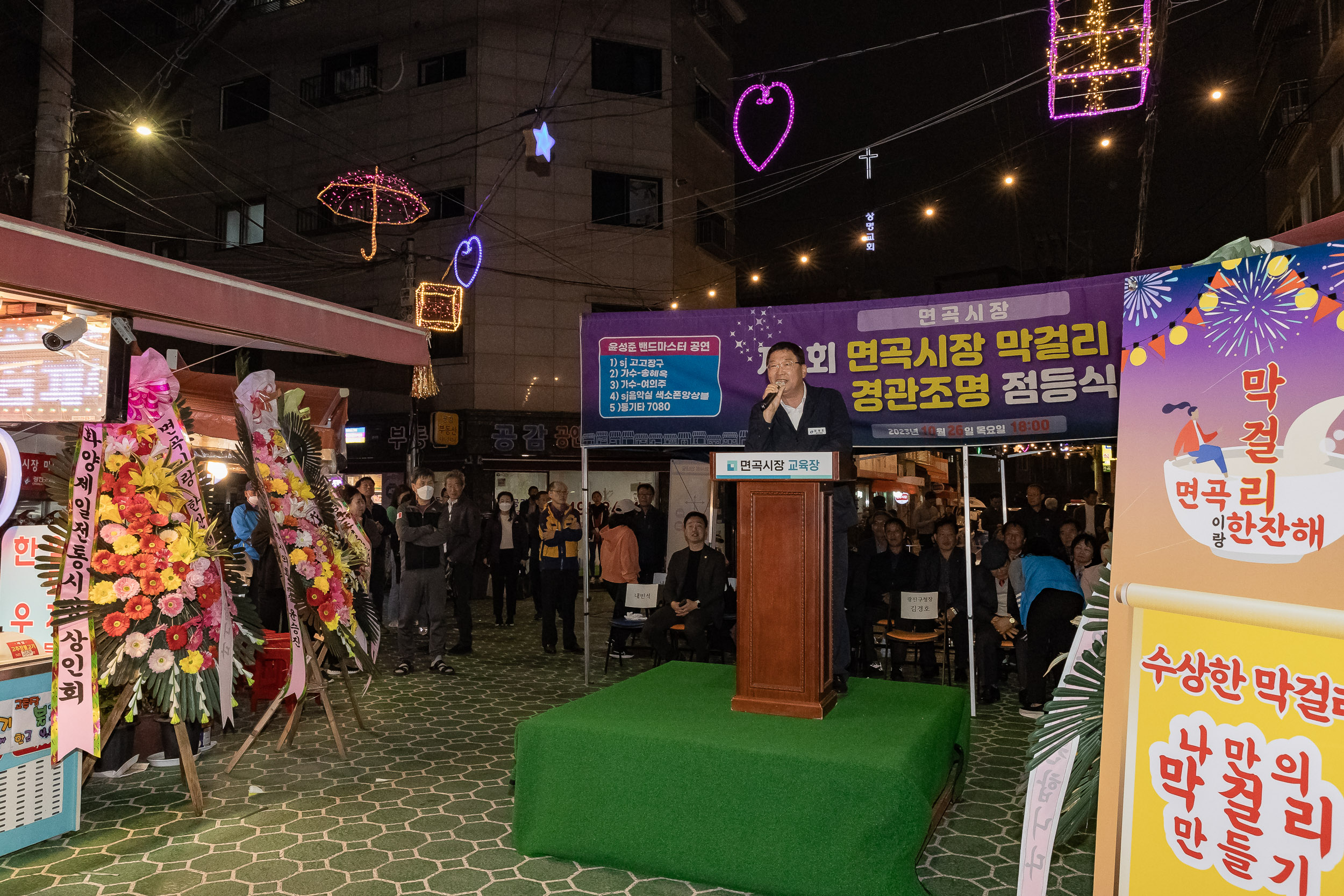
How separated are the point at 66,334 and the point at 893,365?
5.35 metres

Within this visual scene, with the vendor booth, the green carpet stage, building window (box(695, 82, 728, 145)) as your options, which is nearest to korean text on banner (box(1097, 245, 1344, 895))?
the green carpet stage

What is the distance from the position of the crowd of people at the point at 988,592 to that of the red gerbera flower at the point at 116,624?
520cm

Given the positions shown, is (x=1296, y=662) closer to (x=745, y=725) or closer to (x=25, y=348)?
(x=745, y=725)

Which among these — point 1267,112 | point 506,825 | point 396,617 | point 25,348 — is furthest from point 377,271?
point 1267,112

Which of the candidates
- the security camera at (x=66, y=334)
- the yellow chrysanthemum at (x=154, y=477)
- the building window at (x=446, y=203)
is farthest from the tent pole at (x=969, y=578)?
the building window at (x=446, y=203)

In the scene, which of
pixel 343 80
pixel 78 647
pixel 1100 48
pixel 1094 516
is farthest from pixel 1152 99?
pixel 343 80

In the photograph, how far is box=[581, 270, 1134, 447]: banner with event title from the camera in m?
6.34

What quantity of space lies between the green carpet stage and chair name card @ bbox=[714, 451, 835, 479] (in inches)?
42.8

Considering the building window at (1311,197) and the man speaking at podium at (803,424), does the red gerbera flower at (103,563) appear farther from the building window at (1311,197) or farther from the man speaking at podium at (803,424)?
the building window at (1311,197)

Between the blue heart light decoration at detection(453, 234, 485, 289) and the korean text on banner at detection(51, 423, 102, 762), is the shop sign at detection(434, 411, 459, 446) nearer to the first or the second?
the blue heart light decoration at detection(453, 234, 485, 289)

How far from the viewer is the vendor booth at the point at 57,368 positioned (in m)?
3.81

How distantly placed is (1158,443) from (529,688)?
20.3 ft

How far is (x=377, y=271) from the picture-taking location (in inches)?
714

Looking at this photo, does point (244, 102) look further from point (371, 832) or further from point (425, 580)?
point (371, 832)
